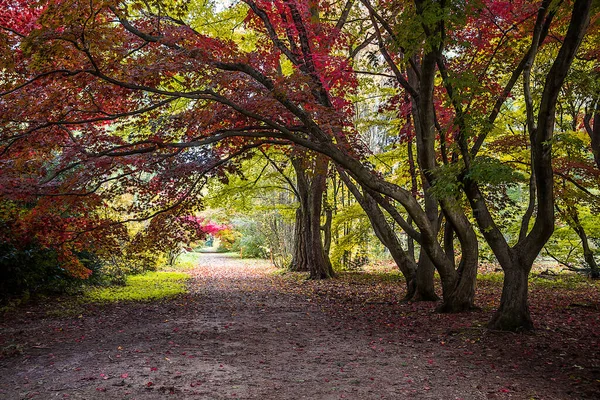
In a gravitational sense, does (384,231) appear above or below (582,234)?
below

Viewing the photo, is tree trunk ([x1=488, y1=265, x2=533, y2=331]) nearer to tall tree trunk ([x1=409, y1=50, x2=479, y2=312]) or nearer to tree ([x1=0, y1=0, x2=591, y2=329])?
tree ([x1=0, y1=0, x2=591, y2=329])

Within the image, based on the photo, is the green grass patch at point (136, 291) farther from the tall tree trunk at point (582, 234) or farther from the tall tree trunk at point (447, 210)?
the tall tree trunk at point (582, 234)

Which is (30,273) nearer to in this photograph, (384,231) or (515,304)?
(384,231)

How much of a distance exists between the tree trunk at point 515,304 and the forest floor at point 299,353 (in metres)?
0.15

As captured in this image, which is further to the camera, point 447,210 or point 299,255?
point 299,255

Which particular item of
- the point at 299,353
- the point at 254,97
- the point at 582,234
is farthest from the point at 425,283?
the point at 582,234

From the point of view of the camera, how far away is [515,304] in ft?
19.8

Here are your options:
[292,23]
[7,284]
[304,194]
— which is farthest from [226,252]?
[292,23]

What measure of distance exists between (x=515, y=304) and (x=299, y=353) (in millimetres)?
2884

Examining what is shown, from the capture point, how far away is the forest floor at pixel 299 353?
405 centimetres

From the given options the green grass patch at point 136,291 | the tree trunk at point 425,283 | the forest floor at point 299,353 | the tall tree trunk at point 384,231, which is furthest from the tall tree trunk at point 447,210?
the green grass patch at point 136,291

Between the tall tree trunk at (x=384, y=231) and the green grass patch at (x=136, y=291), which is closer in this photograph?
the tall tree trunk at (x=384, y=231)

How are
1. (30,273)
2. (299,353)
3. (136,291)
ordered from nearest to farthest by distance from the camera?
(299,353)
(30,273)
(136,291)

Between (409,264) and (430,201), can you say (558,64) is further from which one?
(409,264)
